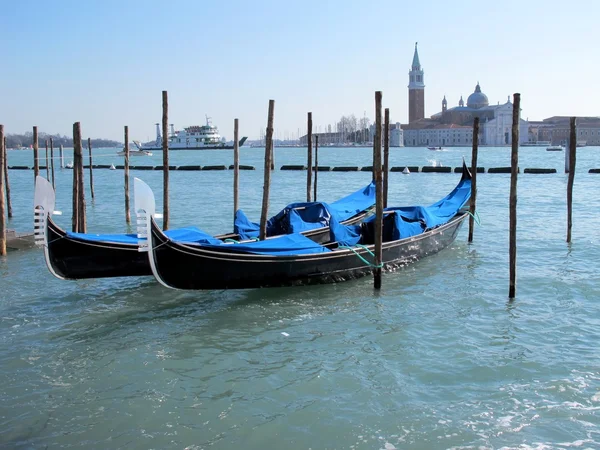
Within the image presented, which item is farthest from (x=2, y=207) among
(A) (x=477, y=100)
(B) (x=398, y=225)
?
(A) (x=477, y=100)

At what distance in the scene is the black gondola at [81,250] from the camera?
5.88 meters

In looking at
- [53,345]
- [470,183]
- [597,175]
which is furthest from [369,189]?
[597,175]

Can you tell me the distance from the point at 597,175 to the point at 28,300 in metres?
28.0

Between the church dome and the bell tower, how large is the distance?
777 centimetres

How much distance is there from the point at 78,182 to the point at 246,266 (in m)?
3.51

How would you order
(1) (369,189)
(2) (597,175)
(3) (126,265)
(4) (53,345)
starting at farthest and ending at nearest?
1. (2) (597,175)
2. (1) (369,189)
3. (3) (126,265)
4. (4) (53,345)

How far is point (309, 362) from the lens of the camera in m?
4.95

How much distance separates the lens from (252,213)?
15516 millimetres

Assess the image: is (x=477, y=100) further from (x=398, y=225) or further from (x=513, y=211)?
(x=513, y=211)

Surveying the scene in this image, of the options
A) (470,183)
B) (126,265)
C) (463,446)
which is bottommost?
(463,446)

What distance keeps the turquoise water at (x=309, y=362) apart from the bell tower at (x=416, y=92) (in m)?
98.8

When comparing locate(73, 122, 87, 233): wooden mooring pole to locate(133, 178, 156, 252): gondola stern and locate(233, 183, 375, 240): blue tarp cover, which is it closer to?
locate(233, 183, 375, 240): blue tarp cover

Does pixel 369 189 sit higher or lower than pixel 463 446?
higher

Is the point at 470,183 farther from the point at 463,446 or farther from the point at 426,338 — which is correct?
Answer: the point at 463,446
